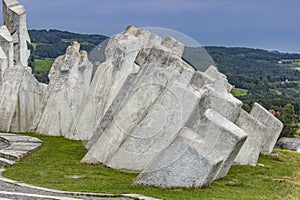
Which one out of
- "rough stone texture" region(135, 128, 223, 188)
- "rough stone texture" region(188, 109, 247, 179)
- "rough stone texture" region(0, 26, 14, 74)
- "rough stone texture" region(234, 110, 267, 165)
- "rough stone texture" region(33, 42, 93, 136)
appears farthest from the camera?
"rough stone texture" region(0, 26, 14, 74)

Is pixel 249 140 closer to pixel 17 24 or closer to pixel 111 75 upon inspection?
pixel 111 75

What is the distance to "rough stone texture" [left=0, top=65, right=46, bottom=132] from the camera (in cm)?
2266

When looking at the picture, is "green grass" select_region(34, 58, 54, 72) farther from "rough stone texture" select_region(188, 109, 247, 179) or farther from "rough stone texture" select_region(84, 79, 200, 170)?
"rough stone texture" select_region(188, 109, 247, 179)

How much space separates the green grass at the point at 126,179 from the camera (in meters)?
12.2

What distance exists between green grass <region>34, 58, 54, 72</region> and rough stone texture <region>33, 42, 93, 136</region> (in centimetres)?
5533

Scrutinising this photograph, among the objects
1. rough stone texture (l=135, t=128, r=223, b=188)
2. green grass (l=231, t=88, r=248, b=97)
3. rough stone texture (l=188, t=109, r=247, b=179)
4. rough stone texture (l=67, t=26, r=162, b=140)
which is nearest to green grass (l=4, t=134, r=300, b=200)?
rough stone texture (l=135, t=128, r=223, b=188)

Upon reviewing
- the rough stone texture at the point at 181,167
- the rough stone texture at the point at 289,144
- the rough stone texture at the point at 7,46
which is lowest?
the rough stone texture at the point at 289,144

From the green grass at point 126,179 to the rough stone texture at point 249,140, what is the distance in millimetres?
549

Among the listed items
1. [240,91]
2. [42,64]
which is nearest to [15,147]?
[42,64]

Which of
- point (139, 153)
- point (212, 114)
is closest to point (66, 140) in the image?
point (139, 153)

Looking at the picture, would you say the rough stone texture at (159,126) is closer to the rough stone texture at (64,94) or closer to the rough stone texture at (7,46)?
the rough stone texture at (64,94)

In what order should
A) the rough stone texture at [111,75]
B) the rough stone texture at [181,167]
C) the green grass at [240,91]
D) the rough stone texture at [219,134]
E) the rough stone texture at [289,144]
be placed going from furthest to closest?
the green grass at [240,91] < the rough stone texture at [289,144] < the rough stone texture at [111,75] < the rough stone texture at [219,134] < the rough stone texture at [181,167]

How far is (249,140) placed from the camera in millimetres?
17719

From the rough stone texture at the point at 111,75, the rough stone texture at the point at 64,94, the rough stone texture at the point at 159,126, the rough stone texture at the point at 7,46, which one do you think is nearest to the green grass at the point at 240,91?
the rough stone texture at the point at 7,46
